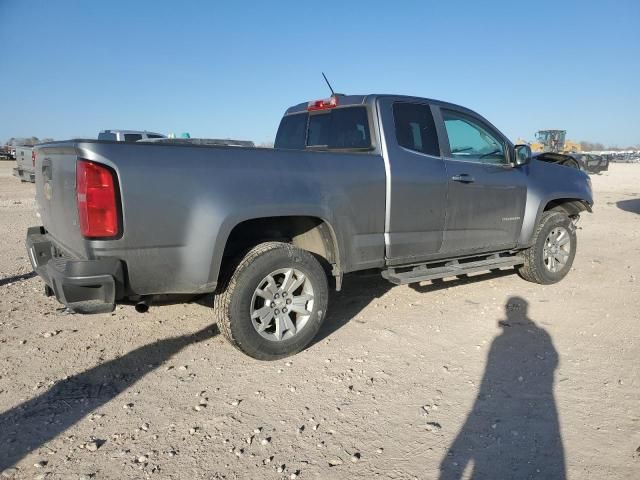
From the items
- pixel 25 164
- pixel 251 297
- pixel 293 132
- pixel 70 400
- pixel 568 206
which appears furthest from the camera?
pixel 25 164

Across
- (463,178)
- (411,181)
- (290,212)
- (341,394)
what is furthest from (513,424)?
(463,178)

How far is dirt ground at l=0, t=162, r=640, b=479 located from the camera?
237 cm

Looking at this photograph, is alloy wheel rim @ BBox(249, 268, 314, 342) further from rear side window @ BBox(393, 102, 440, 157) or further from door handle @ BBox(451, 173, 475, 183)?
door handle @ BBox(451, 173, 475, 183)

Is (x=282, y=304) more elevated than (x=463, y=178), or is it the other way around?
(x=463, y=178)

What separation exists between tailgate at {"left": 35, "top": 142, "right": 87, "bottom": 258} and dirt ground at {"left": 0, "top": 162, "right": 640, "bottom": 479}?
3.07ft

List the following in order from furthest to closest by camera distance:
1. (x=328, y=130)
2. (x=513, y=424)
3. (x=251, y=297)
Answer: (x=328, y=130) < (x=251, y=297) < (x=513, y=424)

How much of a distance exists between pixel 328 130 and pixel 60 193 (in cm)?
241

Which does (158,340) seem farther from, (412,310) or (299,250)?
(412,310)

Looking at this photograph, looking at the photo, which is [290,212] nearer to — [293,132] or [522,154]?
[293,132]

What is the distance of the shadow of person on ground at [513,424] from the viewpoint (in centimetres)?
233

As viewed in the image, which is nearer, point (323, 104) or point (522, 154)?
point (323, 104)

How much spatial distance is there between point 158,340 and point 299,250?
4.63ft

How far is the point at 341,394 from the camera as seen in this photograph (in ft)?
9.97

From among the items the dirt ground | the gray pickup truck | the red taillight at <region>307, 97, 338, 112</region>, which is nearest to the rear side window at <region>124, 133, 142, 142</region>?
the dirt ground
